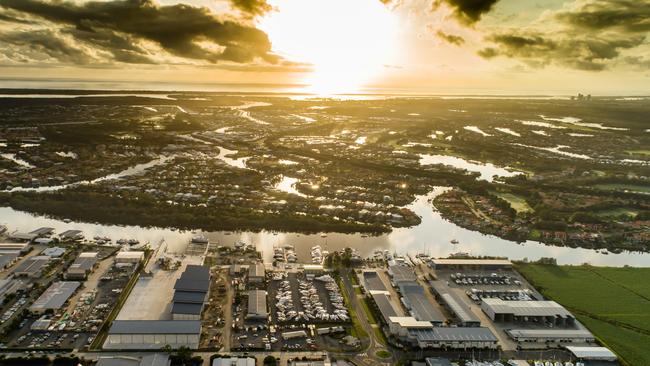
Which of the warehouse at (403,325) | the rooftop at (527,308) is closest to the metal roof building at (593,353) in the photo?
the rooftop at (527,308)

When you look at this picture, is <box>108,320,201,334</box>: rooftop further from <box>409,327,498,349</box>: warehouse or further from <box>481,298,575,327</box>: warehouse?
<box>481,298,575,327</box>: warehouse

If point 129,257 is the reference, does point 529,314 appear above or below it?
above

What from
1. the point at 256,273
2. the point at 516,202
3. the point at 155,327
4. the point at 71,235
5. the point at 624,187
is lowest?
the point at 71,235

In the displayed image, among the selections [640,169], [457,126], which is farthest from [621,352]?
[457,126]

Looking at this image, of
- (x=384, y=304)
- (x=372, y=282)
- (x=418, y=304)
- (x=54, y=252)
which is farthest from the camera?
(x=54, y=252)

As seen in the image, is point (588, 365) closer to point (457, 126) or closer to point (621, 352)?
point (621, 352)

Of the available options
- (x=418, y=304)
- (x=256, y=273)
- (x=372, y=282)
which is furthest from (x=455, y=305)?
(x=256, y=273)

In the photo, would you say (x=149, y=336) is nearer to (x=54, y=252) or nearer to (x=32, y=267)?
(x=32, y=267)
